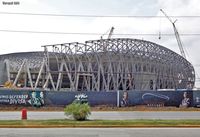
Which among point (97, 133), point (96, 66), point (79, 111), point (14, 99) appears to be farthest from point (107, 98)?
point (96, 66)

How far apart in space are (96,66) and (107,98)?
3270 inches

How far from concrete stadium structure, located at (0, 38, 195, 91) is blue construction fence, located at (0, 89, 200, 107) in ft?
227

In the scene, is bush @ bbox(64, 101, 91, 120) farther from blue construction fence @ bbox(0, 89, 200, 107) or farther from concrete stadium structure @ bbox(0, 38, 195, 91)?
concrete stadium structure @ bbox(0, 38, 195, 91)

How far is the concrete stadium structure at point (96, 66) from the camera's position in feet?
389

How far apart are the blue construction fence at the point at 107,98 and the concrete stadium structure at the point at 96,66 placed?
69.1 metres

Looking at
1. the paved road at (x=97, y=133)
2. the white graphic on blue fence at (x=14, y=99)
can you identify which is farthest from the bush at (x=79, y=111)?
the white graphic on blue fence at (x=14, y=99)

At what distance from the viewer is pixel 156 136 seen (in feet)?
47.4

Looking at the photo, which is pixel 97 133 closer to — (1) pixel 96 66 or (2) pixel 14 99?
(2) pixel 14 99

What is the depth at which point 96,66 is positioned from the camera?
12638 centimetres

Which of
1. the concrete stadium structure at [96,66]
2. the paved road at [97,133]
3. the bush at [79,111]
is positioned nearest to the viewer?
the paved road at [97,133]

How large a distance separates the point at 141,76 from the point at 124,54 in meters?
11.6

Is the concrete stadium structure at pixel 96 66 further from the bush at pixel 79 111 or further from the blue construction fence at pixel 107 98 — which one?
the bush at pixel 79 111

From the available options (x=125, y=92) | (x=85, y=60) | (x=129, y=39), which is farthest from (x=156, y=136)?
(x=129, y=39)

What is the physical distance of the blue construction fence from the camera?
4219cm
